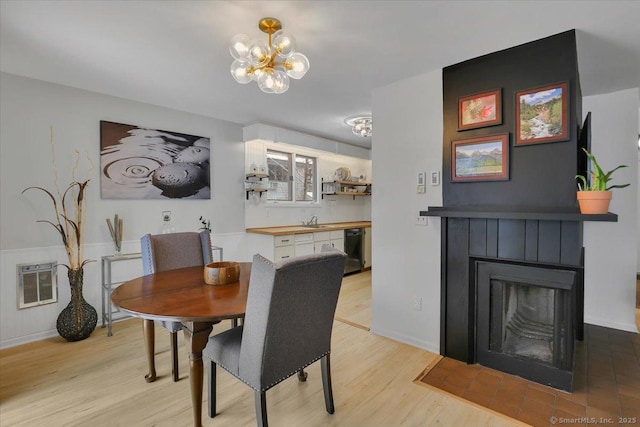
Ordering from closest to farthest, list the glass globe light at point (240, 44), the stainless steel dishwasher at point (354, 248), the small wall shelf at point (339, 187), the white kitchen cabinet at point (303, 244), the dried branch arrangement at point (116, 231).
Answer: the glass globe light at point (240, 44) → the dried branch arrangement at point (116, 231) → the white kitchen cabinet at point (303, 244) → the stainless steel dishwasher at point (354, 248) → the small wall shelf at point (339, 187)

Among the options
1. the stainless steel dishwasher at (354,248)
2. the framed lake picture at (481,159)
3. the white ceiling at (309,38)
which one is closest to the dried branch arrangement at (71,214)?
the white ceiling at (309,38)

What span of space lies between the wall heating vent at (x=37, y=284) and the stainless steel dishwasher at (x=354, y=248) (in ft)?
12.1

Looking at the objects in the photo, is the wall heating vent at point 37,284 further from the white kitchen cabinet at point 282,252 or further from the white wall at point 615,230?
the white wall at point 615,230

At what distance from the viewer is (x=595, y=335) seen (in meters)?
2.92

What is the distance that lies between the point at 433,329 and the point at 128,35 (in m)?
3.13

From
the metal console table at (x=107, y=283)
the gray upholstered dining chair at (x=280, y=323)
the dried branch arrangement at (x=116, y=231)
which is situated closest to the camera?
the gray upholstered dining chair at (x=280, y=323)

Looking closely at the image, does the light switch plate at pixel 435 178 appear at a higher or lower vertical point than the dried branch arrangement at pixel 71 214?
higher

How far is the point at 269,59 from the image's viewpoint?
6.05ft

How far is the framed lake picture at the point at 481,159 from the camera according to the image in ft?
7.48

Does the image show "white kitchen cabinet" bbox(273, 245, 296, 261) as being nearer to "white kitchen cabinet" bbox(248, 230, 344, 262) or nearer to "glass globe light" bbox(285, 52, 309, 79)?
"white kitchen cabinet" bbox(248, 230, 344, 262)

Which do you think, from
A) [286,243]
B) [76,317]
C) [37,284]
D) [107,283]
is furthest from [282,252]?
[37,284]

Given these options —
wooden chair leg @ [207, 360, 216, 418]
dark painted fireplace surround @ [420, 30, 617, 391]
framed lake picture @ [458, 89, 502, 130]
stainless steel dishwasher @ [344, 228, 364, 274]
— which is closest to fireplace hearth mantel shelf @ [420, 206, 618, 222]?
dark painted fireplace surround @ [420, 30, 617, 391]

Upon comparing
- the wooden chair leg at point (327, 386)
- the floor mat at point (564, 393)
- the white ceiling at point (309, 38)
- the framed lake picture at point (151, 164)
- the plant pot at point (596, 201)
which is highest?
the white ceiling at point (309, 38)

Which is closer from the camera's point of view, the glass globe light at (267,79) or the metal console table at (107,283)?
the glass globe light at (267,79)
